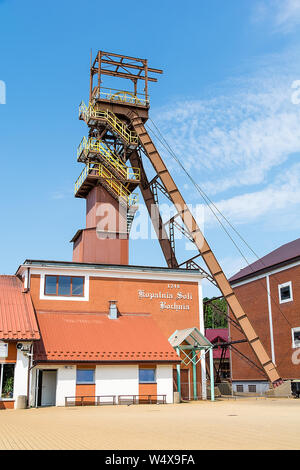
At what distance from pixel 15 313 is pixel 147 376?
25.0ft

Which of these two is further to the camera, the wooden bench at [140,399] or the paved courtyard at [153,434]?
the wooden bench at [140,399]

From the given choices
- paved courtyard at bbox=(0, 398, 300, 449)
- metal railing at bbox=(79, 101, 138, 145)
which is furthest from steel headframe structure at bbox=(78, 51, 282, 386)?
paved courtyard at bbox=(0, 398, 300, 449)

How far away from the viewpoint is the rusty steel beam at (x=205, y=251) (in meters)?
30.0

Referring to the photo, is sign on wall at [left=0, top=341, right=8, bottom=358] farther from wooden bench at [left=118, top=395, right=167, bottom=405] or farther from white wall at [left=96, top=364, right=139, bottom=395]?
wooden bench at [left=118, top=395, right=167, bottom=405]

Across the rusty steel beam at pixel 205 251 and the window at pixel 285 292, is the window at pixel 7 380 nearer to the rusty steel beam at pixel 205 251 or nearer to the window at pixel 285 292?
the rusty steel beam at pixel 205 251

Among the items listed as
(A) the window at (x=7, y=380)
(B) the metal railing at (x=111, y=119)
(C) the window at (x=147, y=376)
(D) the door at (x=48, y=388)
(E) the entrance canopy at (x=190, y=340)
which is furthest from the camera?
(B) the metal railing at (x=111, y=119)

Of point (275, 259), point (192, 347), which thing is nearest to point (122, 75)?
point (275, 259)

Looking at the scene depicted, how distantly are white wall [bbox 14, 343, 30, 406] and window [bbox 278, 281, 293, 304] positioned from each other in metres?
20.8

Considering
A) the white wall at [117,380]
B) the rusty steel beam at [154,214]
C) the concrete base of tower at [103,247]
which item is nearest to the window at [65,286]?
the concrete base of tower at [103,247]

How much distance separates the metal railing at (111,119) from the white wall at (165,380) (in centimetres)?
1598

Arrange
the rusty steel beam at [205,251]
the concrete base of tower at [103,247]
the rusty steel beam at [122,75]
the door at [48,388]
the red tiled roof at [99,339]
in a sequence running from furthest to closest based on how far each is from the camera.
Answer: the rusty steel beam at [122,75] < the concrete base of tower at [103,247] < the rusty steel beam at [205,251] < the door at [48,388] < the red tiled roof at [99,339]

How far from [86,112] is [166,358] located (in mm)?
18096

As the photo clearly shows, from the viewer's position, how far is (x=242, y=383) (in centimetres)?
4316
